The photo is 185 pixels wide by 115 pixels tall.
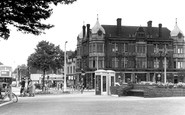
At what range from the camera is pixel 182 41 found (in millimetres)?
86000

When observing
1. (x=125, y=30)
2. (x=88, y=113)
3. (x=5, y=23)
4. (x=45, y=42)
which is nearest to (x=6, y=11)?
(x=5, y=23)

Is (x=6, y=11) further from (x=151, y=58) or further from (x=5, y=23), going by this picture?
(x=151, y=58)

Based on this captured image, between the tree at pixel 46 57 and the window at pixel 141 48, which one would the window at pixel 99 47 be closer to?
the window at pixel 141 48

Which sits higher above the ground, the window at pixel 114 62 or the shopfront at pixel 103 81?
the window at pixel 114 62

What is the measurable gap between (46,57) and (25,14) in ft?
133

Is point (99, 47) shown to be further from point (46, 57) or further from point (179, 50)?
point (46, 57)

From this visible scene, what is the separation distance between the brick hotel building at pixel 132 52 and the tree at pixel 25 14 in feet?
183

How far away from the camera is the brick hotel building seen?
8031 centimetres

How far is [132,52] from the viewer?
271ft

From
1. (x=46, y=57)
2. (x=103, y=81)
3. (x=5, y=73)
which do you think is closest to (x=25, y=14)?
(x=103, y=81)

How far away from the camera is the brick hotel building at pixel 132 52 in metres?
80.3

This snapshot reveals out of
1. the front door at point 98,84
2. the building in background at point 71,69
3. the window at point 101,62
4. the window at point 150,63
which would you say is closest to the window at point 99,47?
the window at point 101,62

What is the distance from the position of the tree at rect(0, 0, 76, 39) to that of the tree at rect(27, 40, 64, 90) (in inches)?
1526

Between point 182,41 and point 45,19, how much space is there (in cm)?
6771
